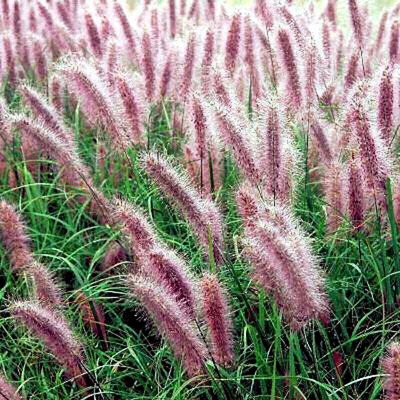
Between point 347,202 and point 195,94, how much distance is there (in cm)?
67

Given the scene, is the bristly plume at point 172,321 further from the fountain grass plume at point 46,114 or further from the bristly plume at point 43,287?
the fountain grass plume at point 46,114

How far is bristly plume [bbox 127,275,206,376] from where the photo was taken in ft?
7.34

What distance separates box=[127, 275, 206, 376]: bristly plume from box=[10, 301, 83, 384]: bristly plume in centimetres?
26

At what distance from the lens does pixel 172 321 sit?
7.45ft

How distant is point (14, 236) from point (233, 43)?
5.09 ft

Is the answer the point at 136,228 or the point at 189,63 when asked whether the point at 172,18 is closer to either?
the point at 189,63

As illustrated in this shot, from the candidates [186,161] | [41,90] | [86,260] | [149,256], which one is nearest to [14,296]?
[86,260]

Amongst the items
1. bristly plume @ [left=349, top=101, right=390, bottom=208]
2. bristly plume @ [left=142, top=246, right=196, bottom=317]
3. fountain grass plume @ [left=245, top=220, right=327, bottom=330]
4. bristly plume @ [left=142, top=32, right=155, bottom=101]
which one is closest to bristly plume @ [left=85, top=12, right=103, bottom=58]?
bristly plume @ [left=142, top=32, right=155, bottom=101]

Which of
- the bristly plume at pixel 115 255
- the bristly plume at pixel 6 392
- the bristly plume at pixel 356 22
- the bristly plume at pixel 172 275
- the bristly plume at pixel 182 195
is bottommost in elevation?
the bristly plume at pixel 115 255

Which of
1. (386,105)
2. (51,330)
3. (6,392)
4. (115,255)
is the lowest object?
(115,255)

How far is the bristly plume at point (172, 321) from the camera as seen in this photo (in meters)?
2.24

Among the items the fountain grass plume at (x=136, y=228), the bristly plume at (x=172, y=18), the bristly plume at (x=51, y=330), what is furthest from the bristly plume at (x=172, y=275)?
the bristly plume at (x=172, y=18)

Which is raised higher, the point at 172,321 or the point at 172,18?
the point at 172,18

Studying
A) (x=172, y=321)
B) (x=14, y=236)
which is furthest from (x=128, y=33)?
(x=172, y=321)
